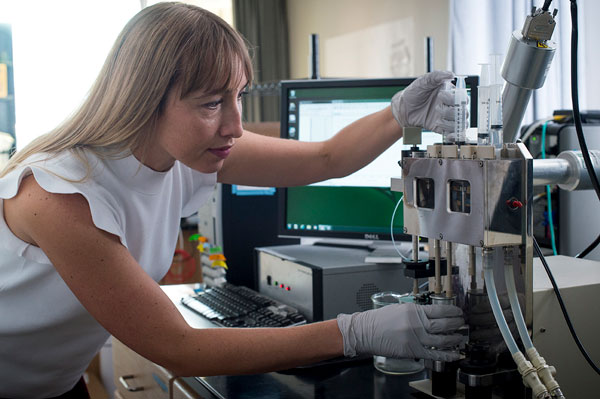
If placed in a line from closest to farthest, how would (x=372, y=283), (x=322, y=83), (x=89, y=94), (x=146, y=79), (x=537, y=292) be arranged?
(x=537, y=292) → (x=146, y=79) → (x=89, y=94) → (x=372, y=283) → (x=322, y=83)

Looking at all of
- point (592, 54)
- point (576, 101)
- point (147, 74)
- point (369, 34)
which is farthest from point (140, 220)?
point (369, 34)

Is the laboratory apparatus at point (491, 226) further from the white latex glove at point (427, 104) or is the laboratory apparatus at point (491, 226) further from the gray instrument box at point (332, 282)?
the gray instrument box at point (332, 282)

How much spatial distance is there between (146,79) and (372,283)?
62cm

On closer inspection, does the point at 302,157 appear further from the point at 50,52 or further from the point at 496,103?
the point at 50,52

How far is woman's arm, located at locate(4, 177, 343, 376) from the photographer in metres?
0.91

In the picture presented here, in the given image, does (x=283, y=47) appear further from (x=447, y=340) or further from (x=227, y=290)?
(x=447, y=340)

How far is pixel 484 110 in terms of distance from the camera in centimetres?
89

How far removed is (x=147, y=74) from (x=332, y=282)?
0.55 metres

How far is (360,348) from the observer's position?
3.04 feet

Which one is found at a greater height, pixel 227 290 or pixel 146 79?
pixel 146 79

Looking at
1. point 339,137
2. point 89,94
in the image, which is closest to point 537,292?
point 339,137

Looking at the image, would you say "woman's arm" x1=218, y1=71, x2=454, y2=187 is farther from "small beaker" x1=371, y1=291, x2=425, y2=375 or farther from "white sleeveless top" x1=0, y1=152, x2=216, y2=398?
"small beaker" x1=371, y1=291, x2=425, y2=375

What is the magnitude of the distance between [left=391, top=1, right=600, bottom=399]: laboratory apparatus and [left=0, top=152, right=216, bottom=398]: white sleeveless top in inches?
19.0

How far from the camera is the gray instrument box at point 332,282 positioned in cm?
127
